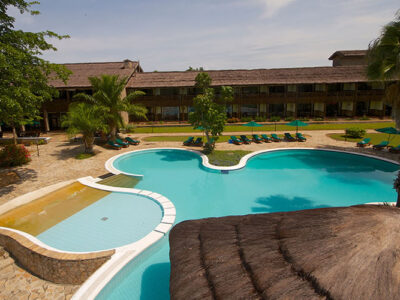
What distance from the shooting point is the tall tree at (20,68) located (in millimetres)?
10266

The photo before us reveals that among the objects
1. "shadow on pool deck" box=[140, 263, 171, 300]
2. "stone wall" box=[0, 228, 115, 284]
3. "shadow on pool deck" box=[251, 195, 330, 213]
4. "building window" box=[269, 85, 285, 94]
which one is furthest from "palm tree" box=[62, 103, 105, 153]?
"building window" box=[269, 85, 285, 94]

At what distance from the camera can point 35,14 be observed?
39.9 ft

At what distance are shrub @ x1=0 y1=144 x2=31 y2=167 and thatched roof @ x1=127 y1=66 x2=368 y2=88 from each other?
19.9 meters

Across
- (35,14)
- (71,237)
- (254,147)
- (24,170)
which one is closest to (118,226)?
(71,237)

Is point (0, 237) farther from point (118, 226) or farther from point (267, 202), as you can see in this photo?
point (267, 202)

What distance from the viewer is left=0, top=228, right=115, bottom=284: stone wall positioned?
6809mm

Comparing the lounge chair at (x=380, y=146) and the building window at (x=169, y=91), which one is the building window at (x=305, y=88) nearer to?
the building window at (x=169, y=91)

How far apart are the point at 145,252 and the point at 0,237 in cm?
523

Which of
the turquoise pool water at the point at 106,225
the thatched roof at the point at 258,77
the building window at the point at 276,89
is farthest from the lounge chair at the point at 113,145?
the building window at the point at 276,89

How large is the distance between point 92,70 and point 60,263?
30.2 meters

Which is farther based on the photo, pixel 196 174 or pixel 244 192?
pixel 196 174

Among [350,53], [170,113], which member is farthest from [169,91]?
[350,53]

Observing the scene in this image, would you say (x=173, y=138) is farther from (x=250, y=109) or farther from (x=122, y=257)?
(x=250, y=109)

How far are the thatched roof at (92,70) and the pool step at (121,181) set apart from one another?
1794cm
